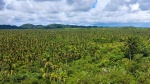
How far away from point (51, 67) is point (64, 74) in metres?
12.6

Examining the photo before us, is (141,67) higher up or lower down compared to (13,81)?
higher up

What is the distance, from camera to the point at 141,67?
8488 cm

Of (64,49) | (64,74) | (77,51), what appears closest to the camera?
(64,74)

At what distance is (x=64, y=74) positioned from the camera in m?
92.0

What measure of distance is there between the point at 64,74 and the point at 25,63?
27.3 meters

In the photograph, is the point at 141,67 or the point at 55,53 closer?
the point at 141,67

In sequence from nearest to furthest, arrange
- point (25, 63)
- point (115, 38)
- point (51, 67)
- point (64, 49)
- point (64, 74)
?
point (64, 74) → point (51, 67) → point (25, 63) → point (64, 49) → point (115, 38)

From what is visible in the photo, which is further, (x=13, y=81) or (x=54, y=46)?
(x=54, y=46)

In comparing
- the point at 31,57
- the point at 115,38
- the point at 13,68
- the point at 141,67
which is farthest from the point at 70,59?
the point at 115,38

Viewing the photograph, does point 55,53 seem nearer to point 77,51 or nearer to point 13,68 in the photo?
point 77,51

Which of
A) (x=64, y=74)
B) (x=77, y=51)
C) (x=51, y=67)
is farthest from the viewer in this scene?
(x=77, y=51)

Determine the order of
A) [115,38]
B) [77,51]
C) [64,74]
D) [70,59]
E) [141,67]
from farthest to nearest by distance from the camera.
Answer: [115,38], [77,51], [70,59], [64,74], [141,67]

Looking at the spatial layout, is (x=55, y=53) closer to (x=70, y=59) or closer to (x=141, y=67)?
(x=70, y=59)

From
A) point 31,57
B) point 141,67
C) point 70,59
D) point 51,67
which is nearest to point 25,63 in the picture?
point 31,57
